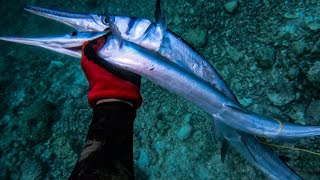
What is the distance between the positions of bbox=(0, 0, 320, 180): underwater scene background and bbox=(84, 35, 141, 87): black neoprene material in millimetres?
1478

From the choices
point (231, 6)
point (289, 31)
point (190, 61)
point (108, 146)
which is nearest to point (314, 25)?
point (289, 31)

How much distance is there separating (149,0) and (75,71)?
209cm

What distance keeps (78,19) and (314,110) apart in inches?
105

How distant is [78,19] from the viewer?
1.94m

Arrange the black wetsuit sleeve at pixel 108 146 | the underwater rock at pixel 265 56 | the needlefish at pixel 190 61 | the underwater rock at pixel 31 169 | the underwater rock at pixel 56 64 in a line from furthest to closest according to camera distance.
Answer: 1. the underwater rock at pixel 56 64
2. the underwater rock at pixel 31 169
3. the underwater rock at pixel 265 56
4. the needlefish at pixel 190 61
5. the black wetsuit sleeve at pixel 108 146

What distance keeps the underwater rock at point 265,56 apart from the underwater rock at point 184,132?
4.18 ft

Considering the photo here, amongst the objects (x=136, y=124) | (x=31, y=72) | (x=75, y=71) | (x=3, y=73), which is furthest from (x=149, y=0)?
(x=3, y=73)

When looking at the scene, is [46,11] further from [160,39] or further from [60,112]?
[60,112]

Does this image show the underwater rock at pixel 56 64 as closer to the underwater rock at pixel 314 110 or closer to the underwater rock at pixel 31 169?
the underwater rock at pixel 31 169

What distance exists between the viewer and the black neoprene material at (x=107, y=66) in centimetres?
170

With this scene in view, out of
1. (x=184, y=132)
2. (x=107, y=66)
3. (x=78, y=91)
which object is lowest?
(x=78, y=91)

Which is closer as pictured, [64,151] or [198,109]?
[198,109]

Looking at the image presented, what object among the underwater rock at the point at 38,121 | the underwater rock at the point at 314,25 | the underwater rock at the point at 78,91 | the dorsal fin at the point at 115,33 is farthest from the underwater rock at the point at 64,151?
the underwater rock at the point at 314,25

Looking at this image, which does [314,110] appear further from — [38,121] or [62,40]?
[38,121]
